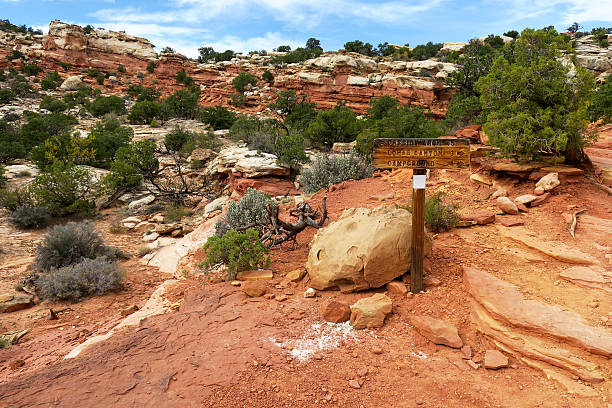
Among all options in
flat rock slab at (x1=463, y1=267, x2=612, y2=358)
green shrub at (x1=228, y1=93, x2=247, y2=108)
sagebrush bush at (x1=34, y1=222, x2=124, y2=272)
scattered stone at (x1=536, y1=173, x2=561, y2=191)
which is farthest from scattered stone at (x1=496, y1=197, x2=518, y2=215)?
green shrub at (x1=228, y1=93, x2=247, y2=108)

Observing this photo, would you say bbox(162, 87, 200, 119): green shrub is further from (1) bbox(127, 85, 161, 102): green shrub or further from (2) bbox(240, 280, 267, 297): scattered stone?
(2) bbox(240, 280, 267, 297): scattered stone

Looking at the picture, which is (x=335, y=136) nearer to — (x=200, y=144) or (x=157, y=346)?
(x=200, y=144)

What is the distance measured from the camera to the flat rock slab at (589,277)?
3563mm

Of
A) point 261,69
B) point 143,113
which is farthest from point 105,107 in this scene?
point 261,69

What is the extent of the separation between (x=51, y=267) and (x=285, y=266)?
451 centimetres

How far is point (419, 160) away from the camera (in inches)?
151

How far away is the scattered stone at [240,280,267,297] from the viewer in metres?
4.21

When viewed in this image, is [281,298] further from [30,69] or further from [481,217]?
[30,69]

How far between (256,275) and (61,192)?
8.86 m

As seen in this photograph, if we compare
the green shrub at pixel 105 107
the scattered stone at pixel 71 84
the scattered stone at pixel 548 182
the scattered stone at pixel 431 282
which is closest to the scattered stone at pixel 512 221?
the scattered stone at pixel 548 182

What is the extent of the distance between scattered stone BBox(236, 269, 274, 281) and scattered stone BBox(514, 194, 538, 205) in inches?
177

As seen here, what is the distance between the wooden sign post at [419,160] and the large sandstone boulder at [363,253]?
224 millimetres

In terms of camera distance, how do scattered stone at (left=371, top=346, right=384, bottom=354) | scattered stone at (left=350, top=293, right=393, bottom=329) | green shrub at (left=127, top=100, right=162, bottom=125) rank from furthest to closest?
green shrub at (left=127, top=100, right=162, bottom=125), scattered stone at (left=350, top=293, right=393, bottom=329), scattered stone at (left=371, top=346, right=384, bottom=354)

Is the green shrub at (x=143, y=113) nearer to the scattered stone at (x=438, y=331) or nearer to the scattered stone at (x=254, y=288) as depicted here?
the scattered stone at (x=254, y=288)
